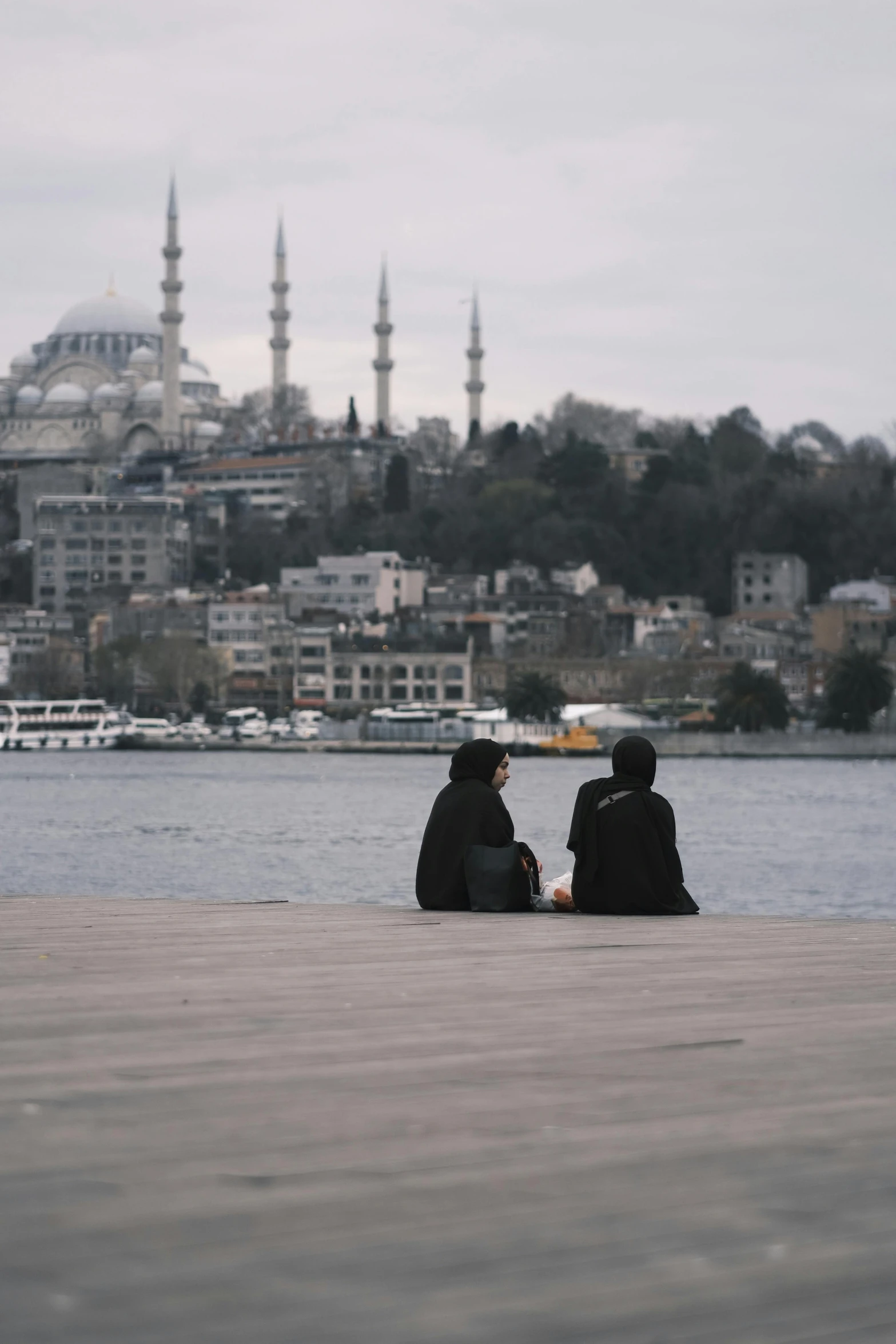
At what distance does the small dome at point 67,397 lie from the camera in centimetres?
10662

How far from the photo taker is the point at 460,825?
5.77m

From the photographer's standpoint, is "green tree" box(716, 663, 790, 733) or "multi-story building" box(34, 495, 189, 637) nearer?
"green tree" box(716, 663, 790, 733)

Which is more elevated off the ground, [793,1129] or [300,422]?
[300,422]

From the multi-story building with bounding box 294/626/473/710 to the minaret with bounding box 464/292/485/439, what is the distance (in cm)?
2830

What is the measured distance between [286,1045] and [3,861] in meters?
22.0

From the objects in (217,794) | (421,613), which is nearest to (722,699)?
(421,613)

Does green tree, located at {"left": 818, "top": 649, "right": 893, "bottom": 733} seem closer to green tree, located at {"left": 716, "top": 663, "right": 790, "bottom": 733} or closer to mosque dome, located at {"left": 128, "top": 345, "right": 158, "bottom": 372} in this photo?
green tree, located at {"left": 716, "top": 663, "right": 790, "bottom": 733}

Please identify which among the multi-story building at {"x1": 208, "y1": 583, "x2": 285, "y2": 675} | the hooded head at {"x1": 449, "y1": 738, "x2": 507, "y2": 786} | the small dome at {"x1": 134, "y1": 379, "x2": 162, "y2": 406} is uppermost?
the small dome at {"x1": 134, "y1": 379, "x2": 162, "y2": 406}

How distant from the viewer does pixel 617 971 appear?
4238 mm

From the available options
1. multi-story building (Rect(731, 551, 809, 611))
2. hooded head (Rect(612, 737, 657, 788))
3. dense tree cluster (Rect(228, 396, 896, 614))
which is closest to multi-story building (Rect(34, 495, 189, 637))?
dense tree cluster (Rect(228, 396, 896, 614))

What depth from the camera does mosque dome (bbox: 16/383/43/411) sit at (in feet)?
355

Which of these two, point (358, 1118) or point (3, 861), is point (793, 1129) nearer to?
point (358, 1118)

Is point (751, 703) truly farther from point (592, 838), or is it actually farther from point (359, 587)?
point (592, 838)

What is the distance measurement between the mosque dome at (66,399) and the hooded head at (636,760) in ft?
340
